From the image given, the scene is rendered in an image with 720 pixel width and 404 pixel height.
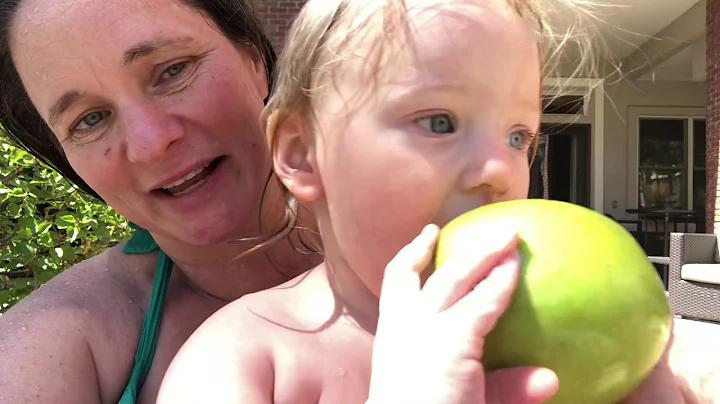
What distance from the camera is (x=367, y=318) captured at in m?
1.21

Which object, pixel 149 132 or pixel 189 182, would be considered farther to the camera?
pixel 189 182

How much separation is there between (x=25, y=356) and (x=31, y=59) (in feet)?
2.01

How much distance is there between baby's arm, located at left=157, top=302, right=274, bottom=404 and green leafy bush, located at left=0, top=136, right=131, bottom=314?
230 cm

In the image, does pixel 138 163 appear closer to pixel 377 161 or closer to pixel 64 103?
pixel 64 103

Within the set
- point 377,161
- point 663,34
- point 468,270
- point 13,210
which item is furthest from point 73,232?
point 663,34

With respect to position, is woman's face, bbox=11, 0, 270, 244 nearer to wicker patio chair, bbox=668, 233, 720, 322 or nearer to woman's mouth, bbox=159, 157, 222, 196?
woman's mouth, bbox=159, 157, 222, 196

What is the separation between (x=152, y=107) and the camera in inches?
49.3

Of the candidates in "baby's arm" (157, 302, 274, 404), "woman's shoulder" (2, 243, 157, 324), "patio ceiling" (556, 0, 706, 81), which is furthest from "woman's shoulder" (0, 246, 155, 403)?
"patio ceiling" (556, 0, 706, 81)

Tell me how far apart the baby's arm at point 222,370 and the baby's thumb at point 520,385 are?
14.6 inches

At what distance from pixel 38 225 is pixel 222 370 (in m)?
2.57

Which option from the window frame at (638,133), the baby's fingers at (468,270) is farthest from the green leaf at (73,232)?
the window frame at (638,133)

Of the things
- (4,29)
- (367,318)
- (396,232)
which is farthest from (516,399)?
(4,29)

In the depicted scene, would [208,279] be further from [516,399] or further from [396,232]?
[516,399]

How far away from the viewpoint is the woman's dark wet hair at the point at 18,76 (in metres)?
1.35
